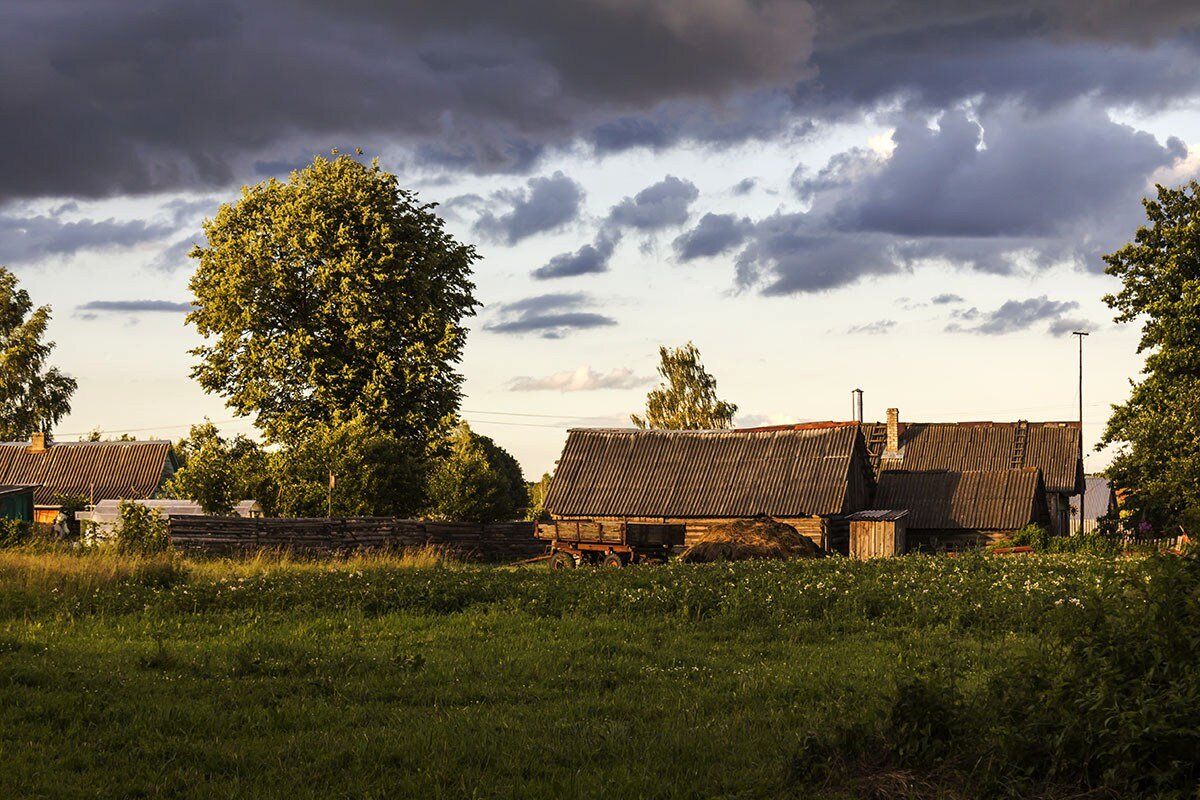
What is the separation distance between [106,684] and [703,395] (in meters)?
65.3

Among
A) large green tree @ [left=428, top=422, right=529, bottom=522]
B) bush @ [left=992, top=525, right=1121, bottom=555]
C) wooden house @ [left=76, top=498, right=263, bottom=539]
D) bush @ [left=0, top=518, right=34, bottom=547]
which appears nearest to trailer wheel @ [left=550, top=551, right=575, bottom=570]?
wooden house @ [left=76, top=498, right=263, bottom=539]

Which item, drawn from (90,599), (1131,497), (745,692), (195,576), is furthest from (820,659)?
(1131,497)

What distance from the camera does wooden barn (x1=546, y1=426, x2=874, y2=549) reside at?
1834 inches

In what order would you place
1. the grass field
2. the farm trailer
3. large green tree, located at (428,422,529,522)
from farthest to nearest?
large green tree, located at (428,422,529,522) → the farm trailer → the grass field

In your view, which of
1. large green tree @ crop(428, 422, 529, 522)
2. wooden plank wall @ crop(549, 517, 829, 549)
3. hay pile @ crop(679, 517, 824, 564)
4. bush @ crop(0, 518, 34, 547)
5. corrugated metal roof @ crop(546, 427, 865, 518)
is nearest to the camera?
bush @ crop(0, 518, 34, 547)

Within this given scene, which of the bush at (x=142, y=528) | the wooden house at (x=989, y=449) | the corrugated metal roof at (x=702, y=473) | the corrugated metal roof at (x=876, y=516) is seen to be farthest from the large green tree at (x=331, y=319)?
the wooden house at (x=989, y=449)

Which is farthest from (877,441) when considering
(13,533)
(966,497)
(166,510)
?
(13,533)

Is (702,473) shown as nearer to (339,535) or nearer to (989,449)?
(339,535)

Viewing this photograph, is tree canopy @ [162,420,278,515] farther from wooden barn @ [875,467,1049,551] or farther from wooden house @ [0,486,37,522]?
wooden barn @ [875,467,1049,551]

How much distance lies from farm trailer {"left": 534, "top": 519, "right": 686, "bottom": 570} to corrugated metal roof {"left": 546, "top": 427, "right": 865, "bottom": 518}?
21.1 feet

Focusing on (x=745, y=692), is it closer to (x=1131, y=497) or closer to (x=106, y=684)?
(x=106, y=684)

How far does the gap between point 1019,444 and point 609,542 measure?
34.1 metres

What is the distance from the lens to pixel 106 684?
480 inches

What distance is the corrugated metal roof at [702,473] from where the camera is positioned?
46.9 metres
